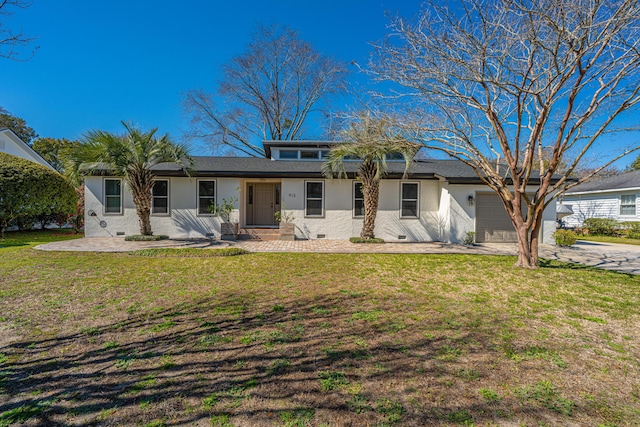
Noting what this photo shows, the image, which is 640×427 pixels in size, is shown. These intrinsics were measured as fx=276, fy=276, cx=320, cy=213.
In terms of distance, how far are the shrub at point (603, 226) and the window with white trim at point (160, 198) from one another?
2231cm

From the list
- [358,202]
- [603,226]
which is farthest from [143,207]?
[603,226]

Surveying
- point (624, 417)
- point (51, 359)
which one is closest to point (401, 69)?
point (624, 417)

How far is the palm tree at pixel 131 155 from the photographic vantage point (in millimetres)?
9367

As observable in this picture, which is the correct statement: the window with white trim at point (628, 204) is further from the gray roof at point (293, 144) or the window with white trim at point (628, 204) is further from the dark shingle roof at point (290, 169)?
the gray roof at point (293, 144)

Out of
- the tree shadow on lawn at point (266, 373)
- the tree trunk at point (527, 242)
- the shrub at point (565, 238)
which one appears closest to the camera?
the tree shadow on lawn at point (266, 373)

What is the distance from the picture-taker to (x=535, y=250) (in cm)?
681

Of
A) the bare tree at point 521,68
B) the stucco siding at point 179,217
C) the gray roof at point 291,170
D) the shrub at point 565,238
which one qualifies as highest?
the bare tree at point 521,68

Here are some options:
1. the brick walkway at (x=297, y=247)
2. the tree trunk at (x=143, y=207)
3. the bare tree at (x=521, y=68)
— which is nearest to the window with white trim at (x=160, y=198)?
the tree trunk at (x=143, y=207)

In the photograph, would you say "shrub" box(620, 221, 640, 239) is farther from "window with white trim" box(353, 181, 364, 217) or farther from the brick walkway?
"window with white trim" box(353, 181, 364, 217)

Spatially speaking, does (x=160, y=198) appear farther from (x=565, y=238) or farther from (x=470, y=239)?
(x=565, y=238)

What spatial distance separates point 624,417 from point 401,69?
6784 millimetres

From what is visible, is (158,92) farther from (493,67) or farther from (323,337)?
(323,337)

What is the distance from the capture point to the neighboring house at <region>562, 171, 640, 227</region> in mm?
15617

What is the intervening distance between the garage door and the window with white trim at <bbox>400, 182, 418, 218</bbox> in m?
2.39
